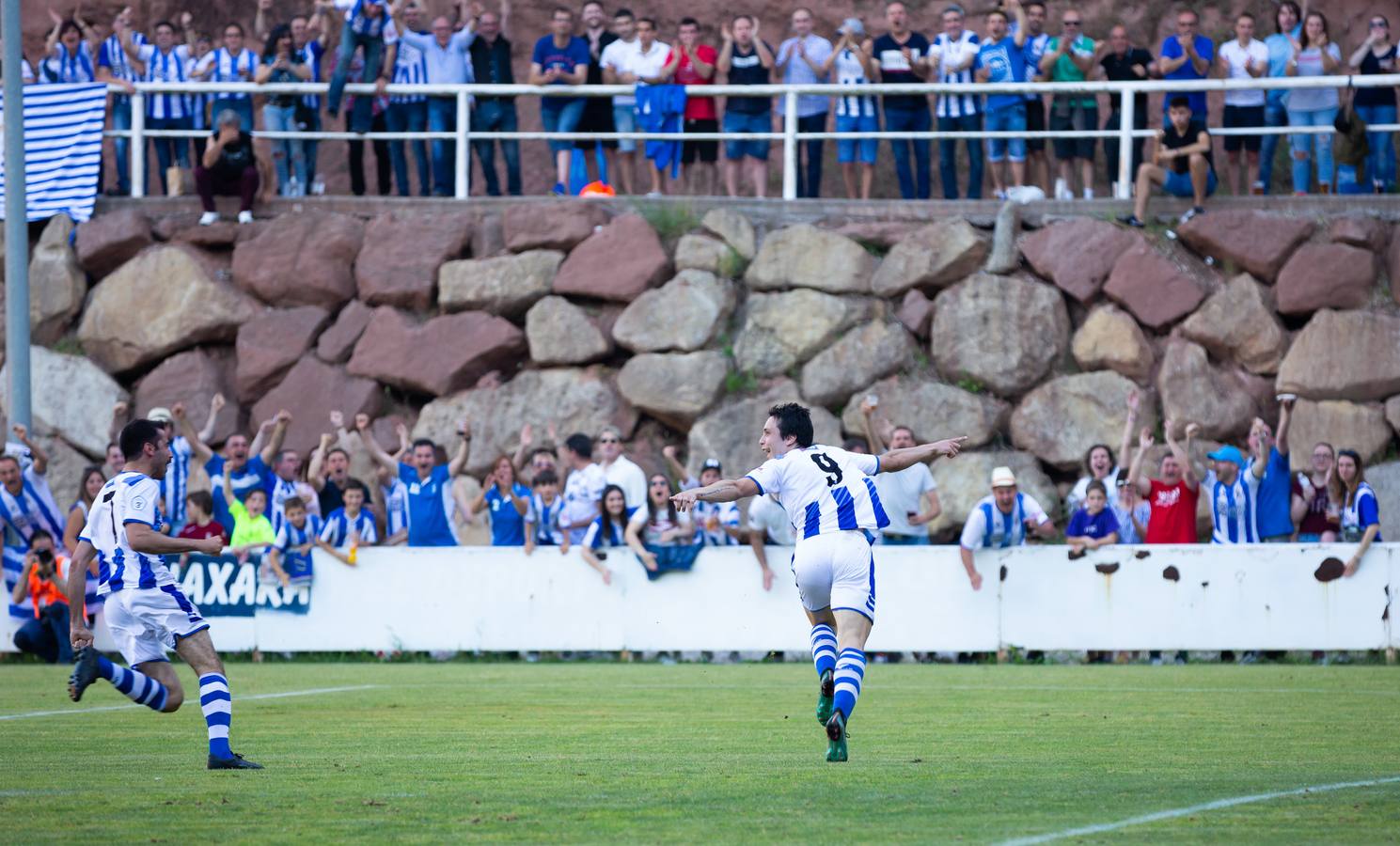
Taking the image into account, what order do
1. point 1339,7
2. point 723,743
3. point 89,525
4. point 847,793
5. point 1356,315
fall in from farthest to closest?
point 1339,7 → point 1356,315 → point 723,743 → point 89,525 → point 847,793

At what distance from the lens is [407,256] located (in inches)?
883

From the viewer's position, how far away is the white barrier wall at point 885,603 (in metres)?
16.9

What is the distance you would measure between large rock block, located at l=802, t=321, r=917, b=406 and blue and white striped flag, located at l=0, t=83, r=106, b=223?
9.73 meters

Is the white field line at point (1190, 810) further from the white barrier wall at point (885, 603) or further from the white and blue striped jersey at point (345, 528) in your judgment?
the white and blue striped jersey at point (345, 528)

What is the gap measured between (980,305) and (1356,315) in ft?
13.7

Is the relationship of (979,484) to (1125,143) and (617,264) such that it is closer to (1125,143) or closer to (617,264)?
(1125,143)

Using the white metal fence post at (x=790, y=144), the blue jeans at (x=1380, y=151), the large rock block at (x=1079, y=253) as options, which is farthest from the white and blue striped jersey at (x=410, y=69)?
the blue jeans at (x=1380, y=151)

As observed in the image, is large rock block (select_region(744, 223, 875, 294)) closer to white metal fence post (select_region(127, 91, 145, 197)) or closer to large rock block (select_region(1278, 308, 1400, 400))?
large rock block (select_region(1278, 308, 1400, 400))

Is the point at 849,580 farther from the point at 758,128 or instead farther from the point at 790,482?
the point at 758,128

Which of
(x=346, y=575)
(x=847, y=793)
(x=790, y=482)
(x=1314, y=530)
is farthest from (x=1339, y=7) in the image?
(x=847, y=793)

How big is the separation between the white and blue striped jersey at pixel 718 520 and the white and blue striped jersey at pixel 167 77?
949cm

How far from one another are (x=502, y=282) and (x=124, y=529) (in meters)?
13.3

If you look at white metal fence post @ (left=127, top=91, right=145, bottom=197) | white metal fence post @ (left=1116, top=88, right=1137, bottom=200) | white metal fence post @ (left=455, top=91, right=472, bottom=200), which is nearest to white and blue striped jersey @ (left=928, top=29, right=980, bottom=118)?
white metal fence post @ (left=1116, top=88, right=1137, bottom=200)

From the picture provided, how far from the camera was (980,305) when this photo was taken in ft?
68.5
